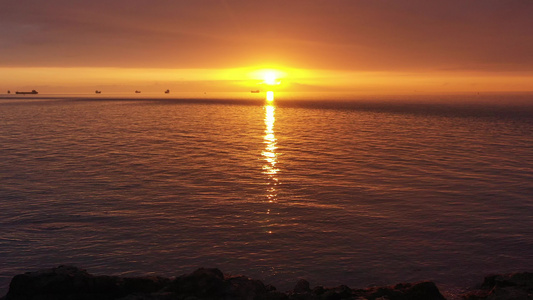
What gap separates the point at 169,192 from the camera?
19672mm

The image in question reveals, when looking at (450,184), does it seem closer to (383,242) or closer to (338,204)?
(338,204)

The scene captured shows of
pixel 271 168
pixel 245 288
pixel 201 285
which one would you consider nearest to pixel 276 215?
pixel 245 288

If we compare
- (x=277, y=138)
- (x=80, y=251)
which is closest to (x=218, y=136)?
(x=277, y=138)

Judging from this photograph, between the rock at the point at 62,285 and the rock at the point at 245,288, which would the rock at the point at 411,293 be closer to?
the rock at the point at 245,288

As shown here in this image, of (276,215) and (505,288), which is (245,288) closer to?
(505,288)

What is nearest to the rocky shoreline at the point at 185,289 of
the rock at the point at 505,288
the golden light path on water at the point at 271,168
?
the rock at the point at 505,288

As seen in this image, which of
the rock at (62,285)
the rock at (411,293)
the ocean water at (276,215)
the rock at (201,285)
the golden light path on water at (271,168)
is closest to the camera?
the rock at (62,285)

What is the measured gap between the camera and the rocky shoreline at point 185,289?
8.49 metres

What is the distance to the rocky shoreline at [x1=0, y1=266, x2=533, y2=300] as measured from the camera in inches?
334

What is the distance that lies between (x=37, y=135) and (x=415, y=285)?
44.8m

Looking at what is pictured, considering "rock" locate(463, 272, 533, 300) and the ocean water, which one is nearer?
"rock" locate(463, 272, 533, 300)

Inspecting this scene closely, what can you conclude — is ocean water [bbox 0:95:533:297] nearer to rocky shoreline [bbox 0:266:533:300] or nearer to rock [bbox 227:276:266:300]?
rocky shoreline [bbox 0:266:533:300]

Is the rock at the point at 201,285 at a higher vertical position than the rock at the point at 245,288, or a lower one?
higher

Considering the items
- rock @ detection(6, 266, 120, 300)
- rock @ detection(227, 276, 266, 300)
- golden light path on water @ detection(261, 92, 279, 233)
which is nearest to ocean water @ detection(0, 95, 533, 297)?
golden light path on water @ detection(261, 92, 279, 233)
